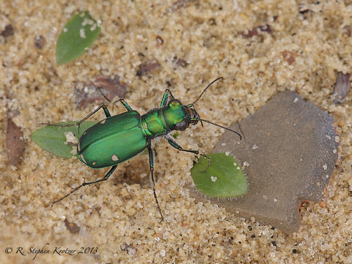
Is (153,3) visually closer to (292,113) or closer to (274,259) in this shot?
(292,113)

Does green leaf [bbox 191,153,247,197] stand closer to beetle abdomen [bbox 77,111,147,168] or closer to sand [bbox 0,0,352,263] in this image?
sand [bbox 0,0,352,263]

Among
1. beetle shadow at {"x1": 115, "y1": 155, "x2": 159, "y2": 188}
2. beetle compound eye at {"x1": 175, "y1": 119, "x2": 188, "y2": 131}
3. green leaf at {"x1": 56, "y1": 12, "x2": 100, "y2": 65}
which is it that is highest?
green leaf at {"x1": 56, "y1": 12, "x2": 100, "y2": 65}

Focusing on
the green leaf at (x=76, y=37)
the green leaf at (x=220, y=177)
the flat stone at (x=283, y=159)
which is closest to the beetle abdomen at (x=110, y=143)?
the green leaf at (x=220, y=177)

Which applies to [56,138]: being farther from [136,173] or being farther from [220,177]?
[220,177]

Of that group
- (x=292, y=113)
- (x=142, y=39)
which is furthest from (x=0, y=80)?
(x=292, y=113)

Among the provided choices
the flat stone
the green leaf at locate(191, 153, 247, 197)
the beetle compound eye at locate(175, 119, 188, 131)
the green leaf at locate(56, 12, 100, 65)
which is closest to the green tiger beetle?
the beetle compound eye at locate(175, 119, 188, 131)

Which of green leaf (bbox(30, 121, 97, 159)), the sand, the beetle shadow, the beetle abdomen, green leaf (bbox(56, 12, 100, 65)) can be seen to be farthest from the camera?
green leaf (bbox(56, 12, 100, 65))

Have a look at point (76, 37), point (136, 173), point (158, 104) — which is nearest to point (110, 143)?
point (136, 173)
